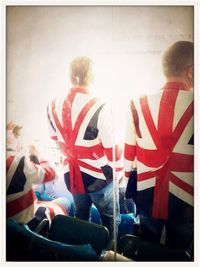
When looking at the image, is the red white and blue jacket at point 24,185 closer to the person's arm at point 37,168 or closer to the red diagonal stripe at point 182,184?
the person's arm at point 37,168

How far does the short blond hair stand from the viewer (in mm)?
2006

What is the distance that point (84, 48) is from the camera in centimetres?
206

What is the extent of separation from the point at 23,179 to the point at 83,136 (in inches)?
22.1

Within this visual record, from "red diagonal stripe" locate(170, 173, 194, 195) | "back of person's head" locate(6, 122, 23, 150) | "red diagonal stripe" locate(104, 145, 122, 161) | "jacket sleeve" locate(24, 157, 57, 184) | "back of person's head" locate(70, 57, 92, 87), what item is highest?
"back of person's head" locate(70, 57, 92, 87)

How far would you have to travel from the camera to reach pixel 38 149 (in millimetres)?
2084

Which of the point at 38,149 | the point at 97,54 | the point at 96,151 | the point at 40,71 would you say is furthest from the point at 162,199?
the point at 40,71

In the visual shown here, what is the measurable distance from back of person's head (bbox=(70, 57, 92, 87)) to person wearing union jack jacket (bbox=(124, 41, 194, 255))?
1.26 feet

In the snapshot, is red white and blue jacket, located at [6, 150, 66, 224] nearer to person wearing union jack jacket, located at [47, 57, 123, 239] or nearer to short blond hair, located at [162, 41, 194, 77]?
person wearing union jack jacket, located at [47, 57, 123, 239]

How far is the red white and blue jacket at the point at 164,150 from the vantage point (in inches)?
79.7

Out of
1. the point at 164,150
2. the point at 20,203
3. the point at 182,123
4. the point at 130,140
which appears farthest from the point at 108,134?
the point at 20,203

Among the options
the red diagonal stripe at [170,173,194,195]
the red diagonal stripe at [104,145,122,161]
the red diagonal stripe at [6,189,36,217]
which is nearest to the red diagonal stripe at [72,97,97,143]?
the red diagonal stripe at [104,145,122,161]

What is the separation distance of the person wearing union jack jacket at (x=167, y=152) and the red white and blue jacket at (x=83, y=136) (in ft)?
0.50

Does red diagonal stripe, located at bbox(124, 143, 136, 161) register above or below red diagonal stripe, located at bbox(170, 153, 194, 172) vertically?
above

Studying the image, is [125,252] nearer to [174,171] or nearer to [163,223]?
[163,223]
